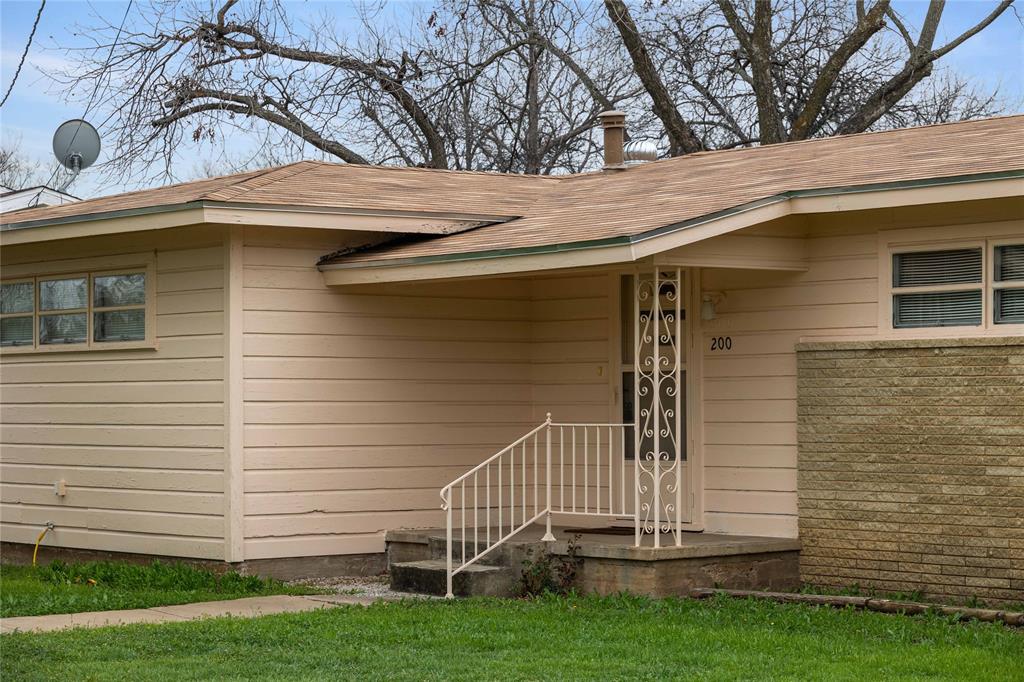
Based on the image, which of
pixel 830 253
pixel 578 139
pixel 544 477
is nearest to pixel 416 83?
pixel 578 139

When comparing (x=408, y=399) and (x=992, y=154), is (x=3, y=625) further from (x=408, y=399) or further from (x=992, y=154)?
(x=992, y=154)

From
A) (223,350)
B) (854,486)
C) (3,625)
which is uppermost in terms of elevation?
(223,350)

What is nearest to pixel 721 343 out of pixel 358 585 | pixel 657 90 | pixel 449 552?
pixel 449 552

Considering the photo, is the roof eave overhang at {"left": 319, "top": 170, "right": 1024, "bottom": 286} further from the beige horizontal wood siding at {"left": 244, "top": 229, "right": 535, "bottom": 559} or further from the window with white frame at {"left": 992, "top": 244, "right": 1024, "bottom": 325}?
the beige horizontal wood siding at {"left": 244, "top": 229, "right": 535, "bottom": 559}

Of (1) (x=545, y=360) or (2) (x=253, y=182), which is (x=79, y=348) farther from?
A: (1) (x=545, y=360)

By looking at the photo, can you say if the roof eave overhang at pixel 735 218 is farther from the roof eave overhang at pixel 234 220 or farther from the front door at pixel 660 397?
the roof eave overhang at pixel 234 220

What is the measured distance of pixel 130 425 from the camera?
41.3ft

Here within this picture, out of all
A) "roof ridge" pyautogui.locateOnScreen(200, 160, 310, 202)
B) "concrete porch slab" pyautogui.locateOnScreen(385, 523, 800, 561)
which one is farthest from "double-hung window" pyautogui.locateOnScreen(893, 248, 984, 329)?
"roof ridge" pyautogui.locateOnScreen(200, 160, 310, 202)

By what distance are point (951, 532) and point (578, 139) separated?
18.6m

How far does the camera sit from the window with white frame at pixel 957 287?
33.6 ft

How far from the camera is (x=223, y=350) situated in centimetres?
1178

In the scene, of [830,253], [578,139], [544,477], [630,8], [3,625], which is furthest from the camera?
[578,139]

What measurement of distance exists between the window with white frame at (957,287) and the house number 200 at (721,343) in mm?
1441

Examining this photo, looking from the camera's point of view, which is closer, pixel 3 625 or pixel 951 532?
pixel 3 625
